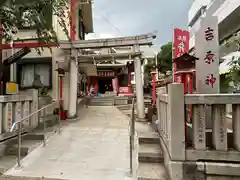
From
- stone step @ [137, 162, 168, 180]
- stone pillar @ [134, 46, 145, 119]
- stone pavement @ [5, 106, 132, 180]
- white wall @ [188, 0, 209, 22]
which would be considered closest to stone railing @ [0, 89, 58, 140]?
stone pavement @ [5, 106, 132, 180]

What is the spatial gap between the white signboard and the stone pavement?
2.55 m

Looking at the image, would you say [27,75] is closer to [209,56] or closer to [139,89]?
[139,89]

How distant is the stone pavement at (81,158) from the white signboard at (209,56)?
8.37 feet

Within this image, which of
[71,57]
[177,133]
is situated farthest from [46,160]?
[71,57]

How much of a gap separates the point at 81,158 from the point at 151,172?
1.91 metres

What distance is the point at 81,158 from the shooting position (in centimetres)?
485

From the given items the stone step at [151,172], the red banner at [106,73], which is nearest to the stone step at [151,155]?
the stone step at [151,172]

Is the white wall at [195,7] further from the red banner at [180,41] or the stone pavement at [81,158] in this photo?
the stone pavement at [81,158]

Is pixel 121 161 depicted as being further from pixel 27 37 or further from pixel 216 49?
pixel 27 37

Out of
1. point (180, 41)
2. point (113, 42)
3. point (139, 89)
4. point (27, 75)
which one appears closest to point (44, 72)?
point (27, 75)

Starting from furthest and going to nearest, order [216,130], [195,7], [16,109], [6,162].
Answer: [195,7] → [16,109] → [6,162] → [216,130]

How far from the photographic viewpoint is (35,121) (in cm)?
677

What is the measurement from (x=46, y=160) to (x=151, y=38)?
6771mm

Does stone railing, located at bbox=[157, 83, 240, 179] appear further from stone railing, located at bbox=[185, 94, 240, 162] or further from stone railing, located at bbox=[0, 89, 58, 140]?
stone railing, located at bbox=[0, 89, 58, 140]
